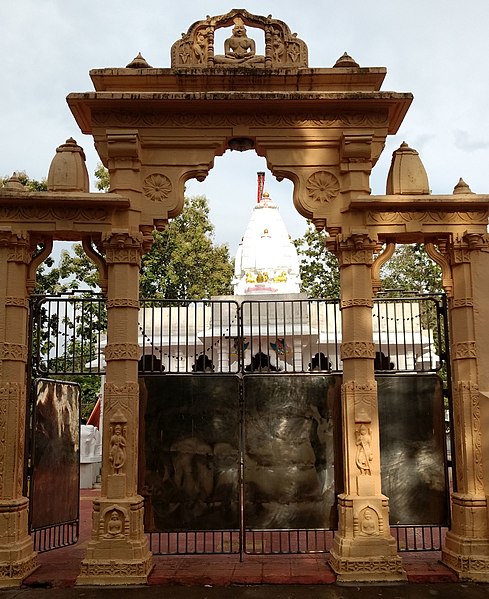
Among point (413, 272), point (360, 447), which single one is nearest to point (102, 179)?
point (413, 272)

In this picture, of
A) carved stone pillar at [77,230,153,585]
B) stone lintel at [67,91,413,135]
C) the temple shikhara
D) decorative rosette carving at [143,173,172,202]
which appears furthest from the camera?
decorative rosette carving at [143,173,172,202]

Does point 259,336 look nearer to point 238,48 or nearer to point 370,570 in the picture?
point 370,570

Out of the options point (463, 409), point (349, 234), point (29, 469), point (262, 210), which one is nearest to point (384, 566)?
point (463, 409)

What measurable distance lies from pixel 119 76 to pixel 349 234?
11.9 feet

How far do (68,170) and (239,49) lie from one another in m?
2.80

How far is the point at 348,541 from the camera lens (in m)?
6.85

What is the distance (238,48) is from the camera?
7.96 m

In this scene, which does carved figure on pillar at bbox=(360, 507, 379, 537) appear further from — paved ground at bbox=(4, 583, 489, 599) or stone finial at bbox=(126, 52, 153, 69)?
stone finial at bbox=(126, 52, 153, 69)

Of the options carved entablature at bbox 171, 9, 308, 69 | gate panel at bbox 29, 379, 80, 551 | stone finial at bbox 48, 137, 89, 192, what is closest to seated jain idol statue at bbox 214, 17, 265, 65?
carved entablature at bbox 171, 9, 308, 69

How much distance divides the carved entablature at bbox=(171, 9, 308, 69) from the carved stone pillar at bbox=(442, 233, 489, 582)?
329cm

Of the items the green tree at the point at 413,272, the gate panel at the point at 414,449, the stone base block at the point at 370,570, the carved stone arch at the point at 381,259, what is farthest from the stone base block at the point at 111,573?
the green tree at the point at 413,272

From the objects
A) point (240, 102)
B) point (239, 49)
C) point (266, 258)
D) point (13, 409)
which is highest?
point (266, 258)

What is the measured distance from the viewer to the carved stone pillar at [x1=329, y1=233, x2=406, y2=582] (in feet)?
22.1

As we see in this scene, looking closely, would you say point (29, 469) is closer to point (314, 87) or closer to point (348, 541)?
point (348, 541)
